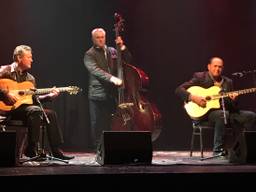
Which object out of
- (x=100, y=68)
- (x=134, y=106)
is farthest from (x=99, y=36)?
(x=134, y=106)

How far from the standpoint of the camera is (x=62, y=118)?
26.9 ft

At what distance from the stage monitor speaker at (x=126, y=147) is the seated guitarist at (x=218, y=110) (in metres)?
1.58

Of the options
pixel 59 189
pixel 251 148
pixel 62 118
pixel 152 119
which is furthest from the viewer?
pixel 62 118

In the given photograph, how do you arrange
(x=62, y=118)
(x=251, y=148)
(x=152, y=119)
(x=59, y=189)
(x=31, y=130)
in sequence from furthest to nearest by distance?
(x=62, y=118)
(x=152, y=119)
(x=31, y=130)
(x=251, y=148)
(x=59, y=189)

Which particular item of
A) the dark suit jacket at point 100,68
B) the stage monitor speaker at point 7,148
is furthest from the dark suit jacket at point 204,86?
the stage monitor speaker at point 7,148

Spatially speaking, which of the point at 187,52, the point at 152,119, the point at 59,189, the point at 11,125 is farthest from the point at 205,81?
the point at 59,189

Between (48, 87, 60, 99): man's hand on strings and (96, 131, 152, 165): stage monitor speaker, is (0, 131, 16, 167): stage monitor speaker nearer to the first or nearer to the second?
(96, 131, 152, 165): stage monitor speaker

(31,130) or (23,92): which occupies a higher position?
(23,92)

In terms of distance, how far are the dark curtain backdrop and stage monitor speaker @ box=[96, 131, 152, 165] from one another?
3207mm

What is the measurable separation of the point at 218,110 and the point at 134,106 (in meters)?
1.14

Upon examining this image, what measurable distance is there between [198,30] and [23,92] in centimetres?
372

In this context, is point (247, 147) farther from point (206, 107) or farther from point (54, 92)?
point (54, 92)

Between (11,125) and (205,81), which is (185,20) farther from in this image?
(11,125)

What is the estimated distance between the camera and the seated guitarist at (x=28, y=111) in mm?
5805
